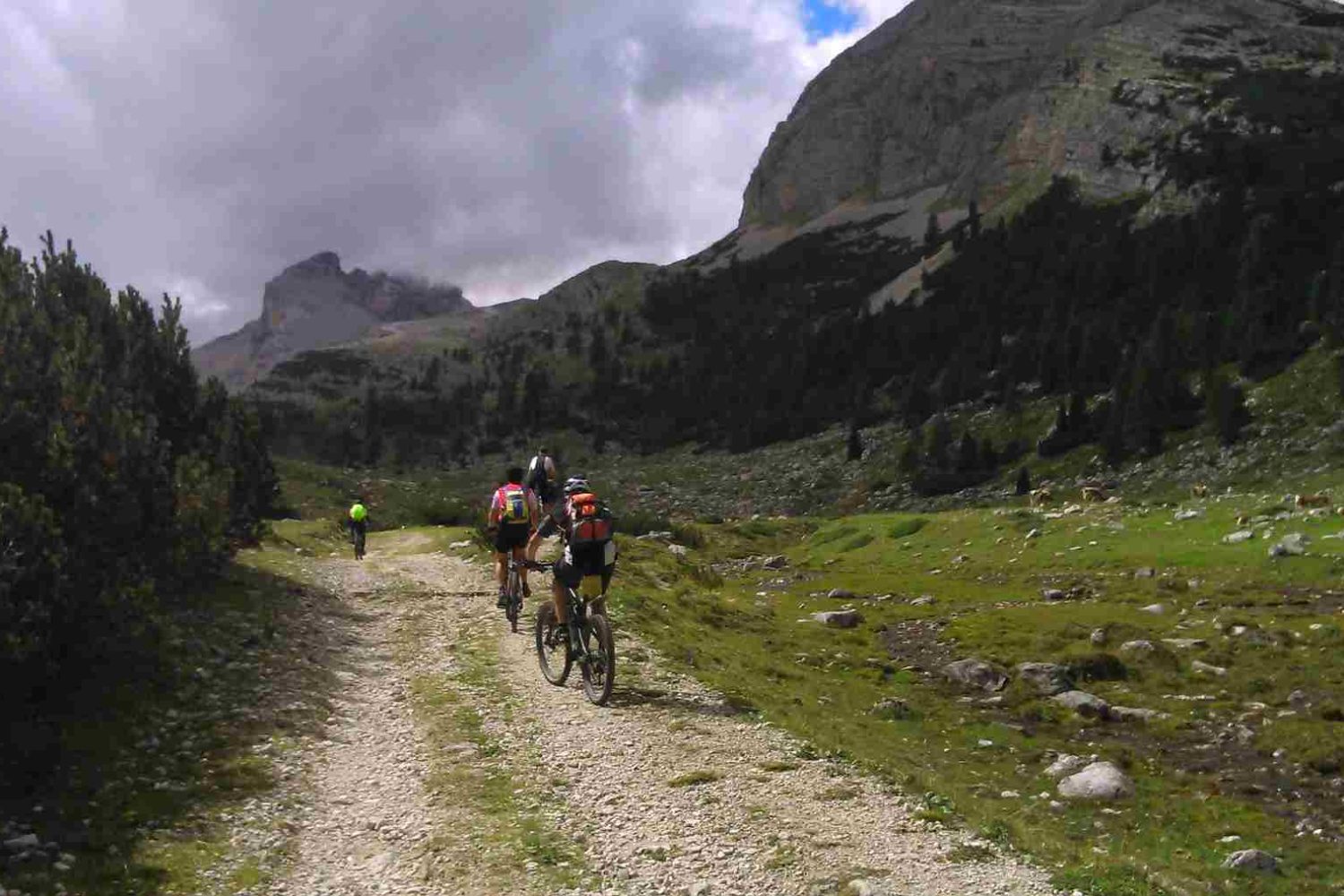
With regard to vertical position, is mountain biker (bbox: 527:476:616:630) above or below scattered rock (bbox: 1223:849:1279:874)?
above

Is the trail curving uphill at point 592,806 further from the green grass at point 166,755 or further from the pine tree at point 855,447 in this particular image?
the pine tree at point 855,447

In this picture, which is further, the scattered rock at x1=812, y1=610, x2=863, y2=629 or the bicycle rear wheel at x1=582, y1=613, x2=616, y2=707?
the scattered rock at x1=812, y1=610, x2=863, y2=629

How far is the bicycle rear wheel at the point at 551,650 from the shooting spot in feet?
46.9

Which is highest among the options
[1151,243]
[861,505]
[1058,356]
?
[1151,243]

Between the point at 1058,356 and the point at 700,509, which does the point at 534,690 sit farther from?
the point at 1058,356

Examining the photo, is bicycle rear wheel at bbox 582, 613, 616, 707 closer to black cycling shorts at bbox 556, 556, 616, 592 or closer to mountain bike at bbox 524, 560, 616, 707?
mountain bike at bbox 524, 560, 616, 707

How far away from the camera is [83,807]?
9.77 metres

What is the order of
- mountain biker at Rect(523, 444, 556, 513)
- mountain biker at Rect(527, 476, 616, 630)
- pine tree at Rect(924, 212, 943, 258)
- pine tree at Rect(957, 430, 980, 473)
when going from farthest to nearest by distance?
pine tree at Rect(924, 212, 943, 258)
pine tree at Rect(957, 430, 980, 473)
mountain biker at Rect(523, 444, 556, 513)
mountain biker at Rect(527, 476, 616, 630)

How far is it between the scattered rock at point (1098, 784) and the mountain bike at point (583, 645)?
7.10 m

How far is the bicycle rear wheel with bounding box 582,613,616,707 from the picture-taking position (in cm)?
1300

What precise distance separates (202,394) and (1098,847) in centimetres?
2956

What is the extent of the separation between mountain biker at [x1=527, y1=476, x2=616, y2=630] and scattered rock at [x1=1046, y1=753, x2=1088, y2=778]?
7.80 m

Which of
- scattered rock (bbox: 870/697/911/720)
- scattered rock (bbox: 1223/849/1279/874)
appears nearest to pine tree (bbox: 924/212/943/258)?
scattered rock (bbox: 870/697/911/720)

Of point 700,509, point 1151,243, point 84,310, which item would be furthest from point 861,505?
point 84,310
